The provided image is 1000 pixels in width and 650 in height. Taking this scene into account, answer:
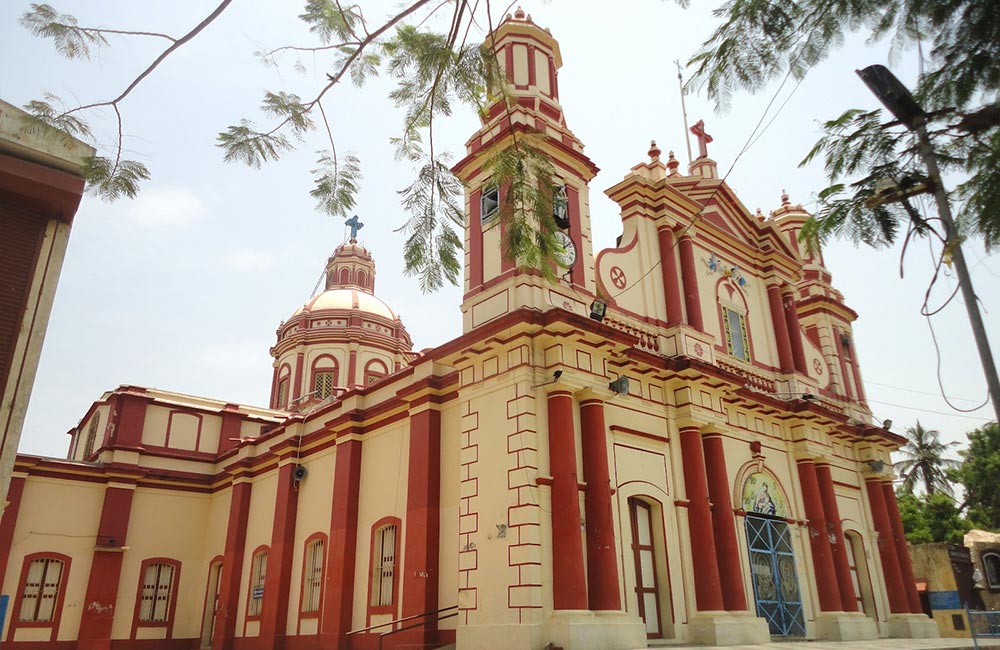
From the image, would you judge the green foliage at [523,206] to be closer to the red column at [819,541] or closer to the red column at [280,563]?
the red column at [819,541]

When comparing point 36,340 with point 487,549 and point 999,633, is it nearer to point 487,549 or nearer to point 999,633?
point 487,549

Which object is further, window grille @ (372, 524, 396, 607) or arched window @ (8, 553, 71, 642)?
arched window @ (8, 553, 71, 642)

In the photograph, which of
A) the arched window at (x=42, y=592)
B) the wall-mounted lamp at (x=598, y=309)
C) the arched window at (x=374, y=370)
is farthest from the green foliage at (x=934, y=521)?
the arched window at (x=42, y=592)

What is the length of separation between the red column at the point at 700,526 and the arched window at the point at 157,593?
15.5 m

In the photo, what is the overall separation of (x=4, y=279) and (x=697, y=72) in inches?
260

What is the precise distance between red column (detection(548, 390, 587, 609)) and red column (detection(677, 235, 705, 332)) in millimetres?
4963

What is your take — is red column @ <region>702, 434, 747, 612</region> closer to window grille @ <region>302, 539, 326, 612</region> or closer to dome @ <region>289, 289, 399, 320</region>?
window grille @ <region>302, 539, 326, 612</region>

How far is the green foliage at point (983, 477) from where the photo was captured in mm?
39062

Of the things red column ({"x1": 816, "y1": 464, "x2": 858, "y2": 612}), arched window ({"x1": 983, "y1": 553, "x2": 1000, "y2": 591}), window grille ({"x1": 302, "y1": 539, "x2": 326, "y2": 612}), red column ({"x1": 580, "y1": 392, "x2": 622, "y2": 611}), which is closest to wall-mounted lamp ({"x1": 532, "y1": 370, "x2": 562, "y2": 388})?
red column ({"x1": 580, "y1": 392, "x2": 622, "y2": 611})

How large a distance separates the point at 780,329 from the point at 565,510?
973 cm

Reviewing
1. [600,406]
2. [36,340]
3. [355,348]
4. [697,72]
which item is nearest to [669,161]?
[600,406]

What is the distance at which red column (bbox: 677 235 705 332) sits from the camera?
51.6 feet

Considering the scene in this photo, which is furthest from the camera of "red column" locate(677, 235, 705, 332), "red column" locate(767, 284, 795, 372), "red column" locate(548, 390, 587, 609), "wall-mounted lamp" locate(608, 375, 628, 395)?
"red column" locate(767, 284, 795, 372)

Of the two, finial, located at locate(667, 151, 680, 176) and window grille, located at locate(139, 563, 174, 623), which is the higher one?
finial, located at locate(667, 151, 680, 176)
